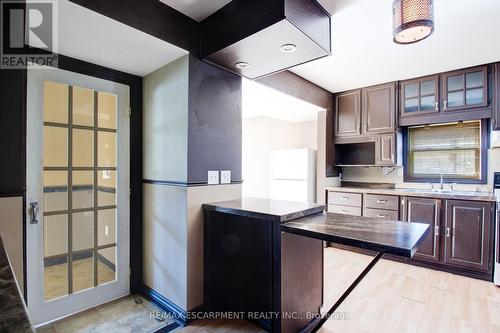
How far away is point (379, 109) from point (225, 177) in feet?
8.79

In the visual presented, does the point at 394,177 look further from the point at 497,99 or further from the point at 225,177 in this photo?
the point at 225,177

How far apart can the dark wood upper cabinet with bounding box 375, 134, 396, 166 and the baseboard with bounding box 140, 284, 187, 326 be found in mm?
3194

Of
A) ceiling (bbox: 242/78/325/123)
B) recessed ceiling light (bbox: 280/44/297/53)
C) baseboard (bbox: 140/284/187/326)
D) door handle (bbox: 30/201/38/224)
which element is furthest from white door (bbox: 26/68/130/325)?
recessed ceiling light (bbox: 280/44/297/53)

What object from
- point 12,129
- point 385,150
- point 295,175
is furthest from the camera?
point 295,175

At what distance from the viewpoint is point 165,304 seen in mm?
2176

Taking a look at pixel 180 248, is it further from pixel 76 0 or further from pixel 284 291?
pixel 76 0

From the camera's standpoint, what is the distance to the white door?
1.88m

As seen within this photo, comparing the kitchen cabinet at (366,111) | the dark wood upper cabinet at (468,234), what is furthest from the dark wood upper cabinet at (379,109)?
the dark wood upper cabinet at (468,234)

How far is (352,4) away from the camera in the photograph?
1848mm

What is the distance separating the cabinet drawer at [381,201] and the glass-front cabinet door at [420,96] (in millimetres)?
1187

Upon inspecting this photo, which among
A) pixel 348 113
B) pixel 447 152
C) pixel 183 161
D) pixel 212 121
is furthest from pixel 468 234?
pixel 183 161

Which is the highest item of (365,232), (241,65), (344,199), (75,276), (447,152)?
(241,65)

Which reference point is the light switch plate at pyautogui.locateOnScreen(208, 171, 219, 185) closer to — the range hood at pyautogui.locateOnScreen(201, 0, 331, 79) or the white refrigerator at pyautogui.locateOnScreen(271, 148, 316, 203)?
the range hood at pyautogui.locateOnScreen(201, 0, 331, 79)

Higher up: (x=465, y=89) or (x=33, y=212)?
(x=465, y=89)
